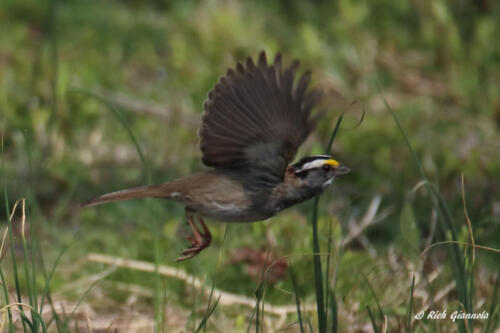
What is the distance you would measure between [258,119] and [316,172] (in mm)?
282

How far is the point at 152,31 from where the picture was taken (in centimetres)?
796

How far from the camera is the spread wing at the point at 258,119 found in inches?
118

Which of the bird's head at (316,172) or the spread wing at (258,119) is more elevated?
the spread wing at (258,119)

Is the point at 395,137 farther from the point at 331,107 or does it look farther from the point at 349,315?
the point at 349,315

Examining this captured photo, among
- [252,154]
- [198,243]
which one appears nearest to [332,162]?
[252,154]

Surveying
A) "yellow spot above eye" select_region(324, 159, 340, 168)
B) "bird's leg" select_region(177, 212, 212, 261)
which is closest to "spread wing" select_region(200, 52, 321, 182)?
"yellow spot above eye" select_region(324, 159, 340, 168)

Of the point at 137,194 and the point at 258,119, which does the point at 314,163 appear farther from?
the point at 137,194

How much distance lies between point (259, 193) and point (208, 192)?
0.59ft

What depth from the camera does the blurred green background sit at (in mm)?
4254

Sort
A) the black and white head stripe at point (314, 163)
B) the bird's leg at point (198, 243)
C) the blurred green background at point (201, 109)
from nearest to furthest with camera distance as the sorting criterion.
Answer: the bird's leg at point (198, 243), the black and white head stripe at point (314, 163), the blurred green background at point (201, 109)

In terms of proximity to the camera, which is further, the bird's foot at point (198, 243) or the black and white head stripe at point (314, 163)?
the black and white head stripe at point (314, 163)

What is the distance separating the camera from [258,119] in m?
3.10

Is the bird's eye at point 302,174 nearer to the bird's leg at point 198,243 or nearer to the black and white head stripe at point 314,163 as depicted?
the black and white head stripe at point 314,163

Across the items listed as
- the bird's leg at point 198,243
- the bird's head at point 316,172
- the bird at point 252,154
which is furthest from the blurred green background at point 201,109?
the bird's leg at point 198,243
